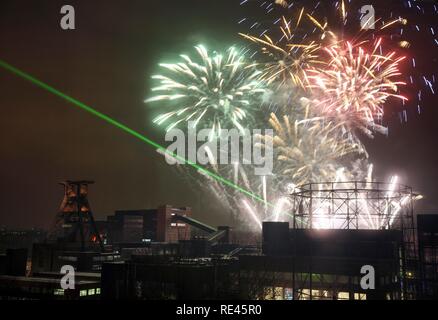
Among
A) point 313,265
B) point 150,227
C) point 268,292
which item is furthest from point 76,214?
point 313,265

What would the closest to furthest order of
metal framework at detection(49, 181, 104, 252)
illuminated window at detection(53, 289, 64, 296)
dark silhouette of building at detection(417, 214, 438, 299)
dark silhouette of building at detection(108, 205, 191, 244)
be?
dark silhouette of building at detection(417, 214, 438, 299) → illuminated window at detection(53, 289, 64, 296) → metal framework at detection(49, 181, 104, 252) → dark silhouette of building at detection(108, 205, 191, 244)

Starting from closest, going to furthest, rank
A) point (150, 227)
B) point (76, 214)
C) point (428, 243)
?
1. point (428, 243)
2. point (76, 214)
3. point (150, 227)

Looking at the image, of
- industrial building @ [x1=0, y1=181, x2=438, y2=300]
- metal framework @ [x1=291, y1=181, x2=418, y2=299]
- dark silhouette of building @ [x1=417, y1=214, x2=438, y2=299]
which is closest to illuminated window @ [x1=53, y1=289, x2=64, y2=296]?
industrial building @ [x1=0, y1=181, x2=438, y2=300]

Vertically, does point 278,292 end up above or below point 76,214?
below

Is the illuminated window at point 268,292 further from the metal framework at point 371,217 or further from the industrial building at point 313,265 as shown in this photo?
the metal framework at point 371,217

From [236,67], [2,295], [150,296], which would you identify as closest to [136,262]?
[150,296]

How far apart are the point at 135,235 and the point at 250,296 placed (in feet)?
259

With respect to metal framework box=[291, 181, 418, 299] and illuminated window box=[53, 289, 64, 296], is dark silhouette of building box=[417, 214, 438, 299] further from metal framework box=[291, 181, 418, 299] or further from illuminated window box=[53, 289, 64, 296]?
illuminated window box=[53, 289, 64, 296]

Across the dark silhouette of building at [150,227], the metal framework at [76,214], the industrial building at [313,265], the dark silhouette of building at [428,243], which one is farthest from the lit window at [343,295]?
the dark silhouette of building at [150,227]

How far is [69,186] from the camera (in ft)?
281

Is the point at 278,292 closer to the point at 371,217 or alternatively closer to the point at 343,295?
the point at 343,295

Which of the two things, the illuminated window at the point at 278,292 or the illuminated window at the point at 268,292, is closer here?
the illuminated window at the point at 278,292

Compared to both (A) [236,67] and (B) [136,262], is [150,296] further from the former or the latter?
(A) [236,67]

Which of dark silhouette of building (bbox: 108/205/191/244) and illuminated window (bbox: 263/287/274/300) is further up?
dark silhouette of building (bbox: 108/205/191/244)
